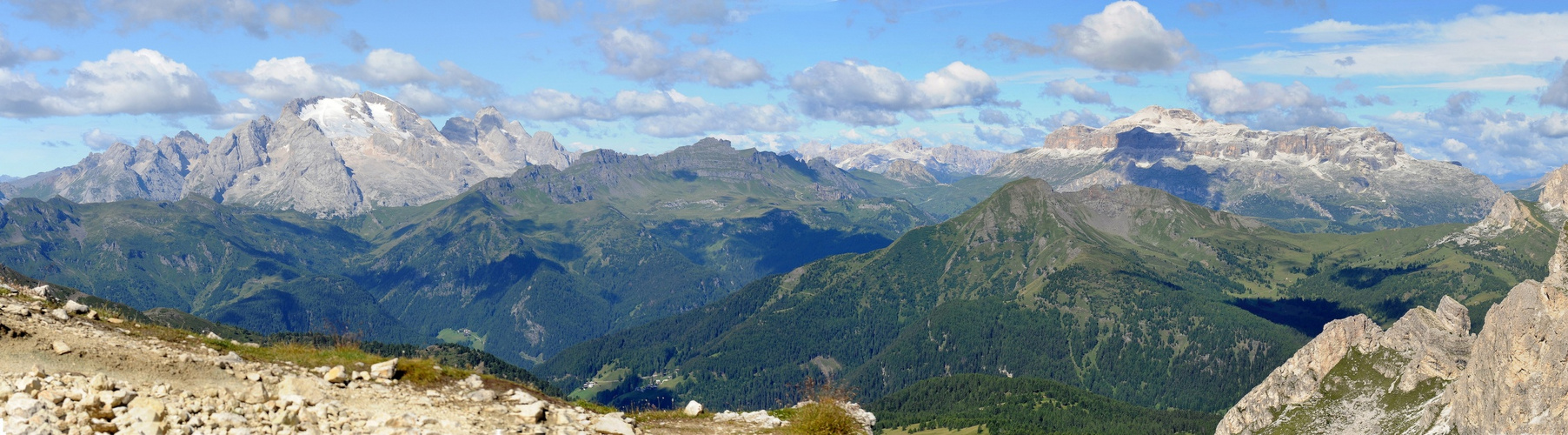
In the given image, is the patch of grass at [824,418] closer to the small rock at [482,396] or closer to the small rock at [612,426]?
the small rock at [612,426]

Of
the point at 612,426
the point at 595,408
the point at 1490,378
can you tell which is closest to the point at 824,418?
the point at 612,426

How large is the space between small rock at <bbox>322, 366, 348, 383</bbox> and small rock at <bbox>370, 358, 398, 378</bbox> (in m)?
1.18

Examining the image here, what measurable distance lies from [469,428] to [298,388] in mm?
5443

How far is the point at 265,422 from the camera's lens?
23.2 metres

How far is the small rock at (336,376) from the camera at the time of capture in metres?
26.9

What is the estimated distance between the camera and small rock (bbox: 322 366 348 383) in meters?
26.9

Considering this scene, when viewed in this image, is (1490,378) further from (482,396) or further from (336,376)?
(336,376)

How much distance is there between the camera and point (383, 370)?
1126 inches

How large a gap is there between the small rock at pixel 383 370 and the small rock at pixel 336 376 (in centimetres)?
118

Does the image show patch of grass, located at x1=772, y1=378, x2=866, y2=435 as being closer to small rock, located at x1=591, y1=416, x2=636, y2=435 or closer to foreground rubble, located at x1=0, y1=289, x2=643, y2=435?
foreground rubble, located at x1=0, y1=289, x2=643, y2=435

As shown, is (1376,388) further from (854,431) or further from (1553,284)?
(854,431)

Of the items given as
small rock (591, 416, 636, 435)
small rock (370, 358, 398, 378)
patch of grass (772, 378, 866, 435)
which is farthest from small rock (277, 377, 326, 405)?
patch of grass (772, 378, 866, 435)

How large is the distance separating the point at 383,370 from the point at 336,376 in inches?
70.8

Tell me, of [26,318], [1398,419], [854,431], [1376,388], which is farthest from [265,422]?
[1376,388]
